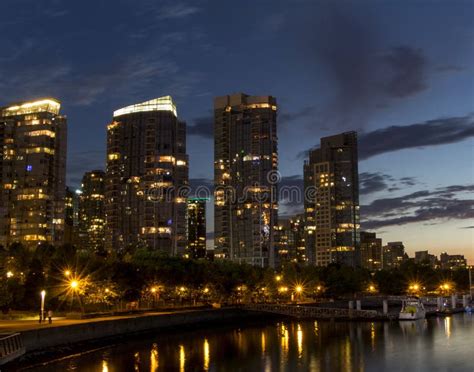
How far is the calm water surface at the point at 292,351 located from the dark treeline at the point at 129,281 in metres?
14.4

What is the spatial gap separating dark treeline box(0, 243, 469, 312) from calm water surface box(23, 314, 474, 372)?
1439cm

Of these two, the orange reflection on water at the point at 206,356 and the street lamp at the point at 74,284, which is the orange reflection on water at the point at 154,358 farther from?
the street lamp at the point at 74,284

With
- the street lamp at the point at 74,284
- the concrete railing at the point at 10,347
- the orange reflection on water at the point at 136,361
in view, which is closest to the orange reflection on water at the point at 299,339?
the orange reflection on water at the point at 136,361

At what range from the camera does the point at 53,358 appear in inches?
2633

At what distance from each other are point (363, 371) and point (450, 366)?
434 inches

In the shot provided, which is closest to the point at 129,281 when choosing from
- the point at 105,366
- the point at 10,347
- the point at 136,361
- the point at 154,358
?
the point at 154,358

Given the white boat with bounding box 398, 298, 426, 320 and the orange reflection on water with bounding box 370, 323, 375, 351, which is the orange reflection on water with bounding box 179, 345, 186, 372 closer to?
the orange reflection on water with bounding box 370, 323, 375, 351

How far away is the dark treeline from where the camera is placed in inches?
3590

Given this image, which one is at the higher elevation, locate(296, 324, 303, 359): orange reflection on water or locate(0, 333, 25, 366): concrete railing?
locate(0, 333, 25, 366): concrete railing

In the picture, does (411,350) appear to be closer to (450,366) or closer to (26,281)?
(450,366)

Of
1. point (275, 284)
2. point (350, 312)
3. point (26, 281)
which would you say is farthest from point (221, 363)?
point (275, 284)

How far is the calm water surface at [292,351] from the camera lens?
228 feet

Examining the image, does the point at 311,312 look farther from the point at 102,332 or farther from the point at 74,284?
the point at 102,332

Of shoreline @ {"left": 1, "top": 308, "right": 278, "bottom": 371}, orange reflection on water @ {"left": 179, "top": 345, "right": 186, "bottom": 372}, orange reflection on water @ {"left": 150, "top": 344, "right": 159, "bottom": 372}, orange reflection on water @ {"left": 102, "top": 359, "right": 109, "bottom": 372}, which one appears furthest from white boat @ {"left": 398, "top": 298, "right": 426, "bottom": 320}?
orange reflection on water @ {"left": 102, "top": 359, "right": 109, "bottom": 372}
